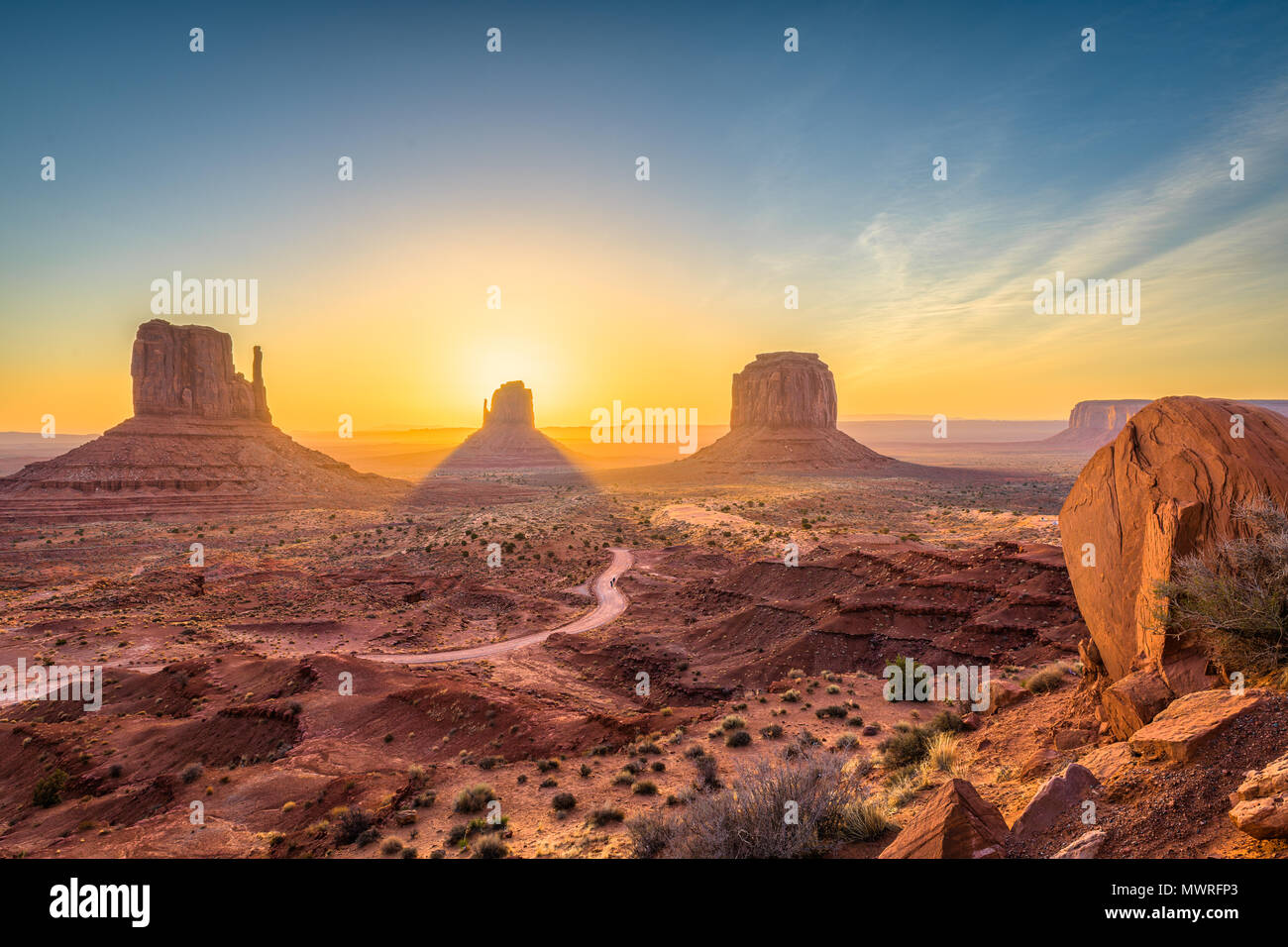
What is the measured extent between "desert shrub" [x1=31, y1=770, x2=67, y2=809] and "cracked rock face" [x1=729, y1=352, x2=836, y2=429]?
4447 inches

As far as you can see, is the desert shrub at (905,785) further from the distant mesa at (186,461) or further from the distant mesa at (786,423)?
the distant mesa at (786,423)

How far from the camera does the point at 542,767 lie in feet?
40.6

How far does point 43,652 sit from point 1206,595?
1442 inches

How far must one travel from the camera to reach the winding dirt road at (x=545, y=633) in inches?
924

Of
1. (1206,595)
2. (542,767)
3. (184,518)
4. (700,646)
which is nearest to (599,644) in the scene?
(700,646)

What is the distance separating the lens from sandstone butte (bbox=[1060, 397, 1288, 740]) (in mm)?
7086

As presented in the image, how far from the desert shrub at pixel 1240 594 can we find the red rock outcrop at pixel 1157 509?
0.17m

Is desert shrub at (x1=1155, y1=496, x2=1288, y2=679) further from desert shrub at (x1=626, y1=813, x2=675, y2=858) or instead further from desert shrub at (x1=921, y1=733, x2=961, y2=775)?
desert shrub at (x1=626, y1=813, x2=675, y2=858)

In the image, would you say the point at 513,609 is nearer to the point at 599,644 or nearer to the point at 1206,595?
the point at 599,644

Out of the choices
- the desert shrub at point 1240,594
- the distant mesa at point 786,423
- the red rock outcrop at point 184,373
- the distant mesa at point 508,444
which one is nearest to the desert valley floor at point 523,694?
the desert shrub at point 1240,594

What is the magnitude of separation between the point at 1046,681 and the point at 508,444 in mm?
158654

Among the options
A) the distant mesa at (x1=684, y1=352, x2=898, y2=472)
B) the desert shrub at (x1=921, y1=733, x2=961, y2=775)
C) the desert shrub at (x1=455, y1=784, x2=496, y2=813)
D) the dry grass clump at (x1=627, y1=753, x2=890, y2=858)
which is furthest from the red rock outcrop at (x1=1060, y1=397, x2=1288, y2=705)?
the distant mesa at (x1=684, y1=352, x2=898, y2=472)

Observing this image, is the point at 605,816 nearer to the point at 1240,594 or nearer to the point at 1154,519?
the point at 1240,594
